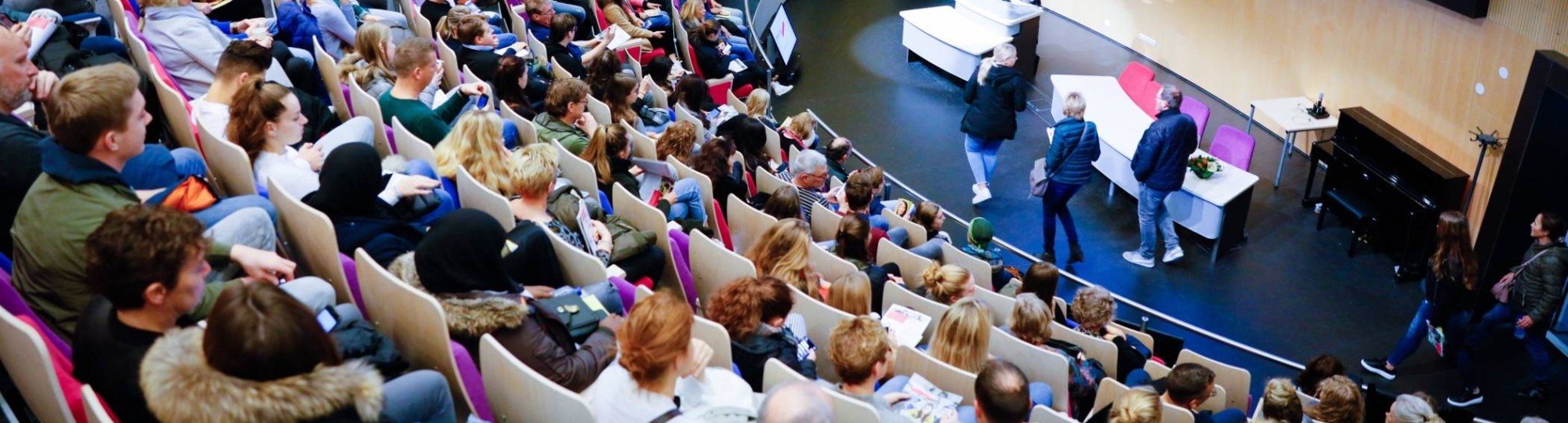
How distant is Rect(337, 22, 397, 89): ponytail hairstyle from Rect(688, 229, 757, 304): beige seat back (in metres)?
1.91

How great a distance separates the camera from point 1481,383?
260 inches

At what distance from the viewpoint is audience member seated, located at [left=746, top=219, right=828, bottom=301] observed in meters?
4.72

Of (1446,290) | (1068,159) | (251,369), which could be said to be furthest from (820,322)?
(1446,290)

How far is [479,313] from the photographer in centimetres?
332

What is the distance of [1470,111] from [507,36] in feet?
21.2

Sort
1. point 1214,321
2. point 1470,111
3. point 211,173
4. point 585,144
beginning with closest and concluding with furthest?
point 211,173 < point 585,144 < point 1214,321 < point 1470,111

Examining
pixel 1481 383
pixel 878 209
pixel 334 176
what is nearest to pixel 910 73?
pixel 878 209

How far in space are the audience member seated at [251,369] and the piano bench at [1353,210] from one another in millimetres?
7275

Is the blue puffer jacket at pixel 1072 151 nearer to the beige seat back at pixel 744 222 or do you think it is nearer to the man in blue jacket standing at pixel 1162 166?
the man in blue jacket standing at pixel 1162 166

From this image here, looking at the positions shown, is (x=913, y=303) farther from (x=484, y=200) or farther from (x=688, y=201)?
(x=484, y=200)

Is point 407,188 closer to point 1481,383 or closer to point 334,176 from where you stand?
point 334,176

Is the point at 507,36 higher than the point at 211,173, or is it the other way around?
the point at 211,173

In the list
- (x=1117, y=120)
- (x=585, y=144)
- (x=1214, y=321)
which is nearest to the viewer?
(x=585, y=144)

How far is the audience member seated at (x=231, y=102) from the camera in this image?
4340 mm
